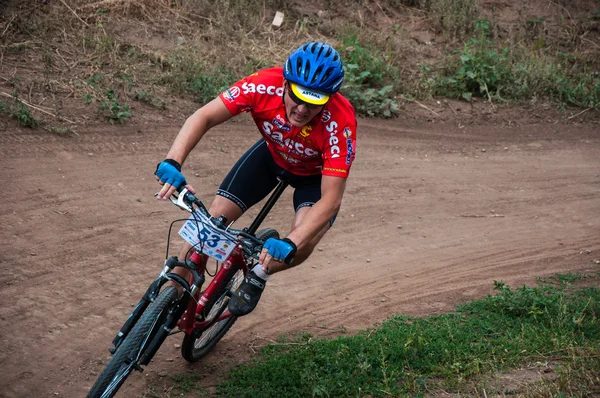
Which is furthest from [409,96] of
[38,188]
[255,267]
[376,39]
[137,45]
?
[255,267]

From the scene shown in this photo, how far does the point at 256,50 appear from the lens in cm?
1058

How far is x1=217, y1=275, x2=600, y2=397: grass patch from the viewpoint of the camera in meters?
4.50

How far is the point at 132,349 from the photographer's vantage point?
12.4 feet

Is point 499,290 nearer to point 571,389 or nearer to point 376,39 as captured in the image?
point 571,389

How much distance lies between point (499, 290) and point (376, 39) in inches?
263

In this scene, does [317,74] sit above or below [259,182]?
above

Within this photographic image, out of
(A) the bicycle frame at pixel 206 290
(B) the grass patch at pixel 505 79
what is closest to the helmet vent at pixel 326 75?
(A) the bicycle frame at pixel 206 290

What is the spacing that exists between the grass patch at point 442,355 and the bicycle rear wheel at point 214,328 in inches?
12.6

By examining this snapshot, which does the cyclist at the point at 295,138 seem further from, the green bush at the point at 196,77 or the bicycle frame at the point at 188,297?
the green bush at the point at 196,77

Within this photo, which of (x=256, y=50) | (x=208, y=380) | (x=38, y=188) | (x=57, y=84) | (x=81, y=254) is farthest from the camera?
(x=256, y=50)

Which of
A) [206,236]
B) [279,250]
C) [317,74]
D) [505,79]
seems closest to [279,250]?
[279,250]

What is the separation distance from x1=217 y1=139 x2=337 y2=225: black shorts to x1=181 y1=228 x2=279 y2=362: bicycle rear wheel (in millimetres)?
291

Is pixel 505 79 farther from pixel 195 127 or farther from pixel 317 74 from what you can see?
pixel 195 127

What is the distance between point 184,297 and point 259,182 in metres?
1.19
